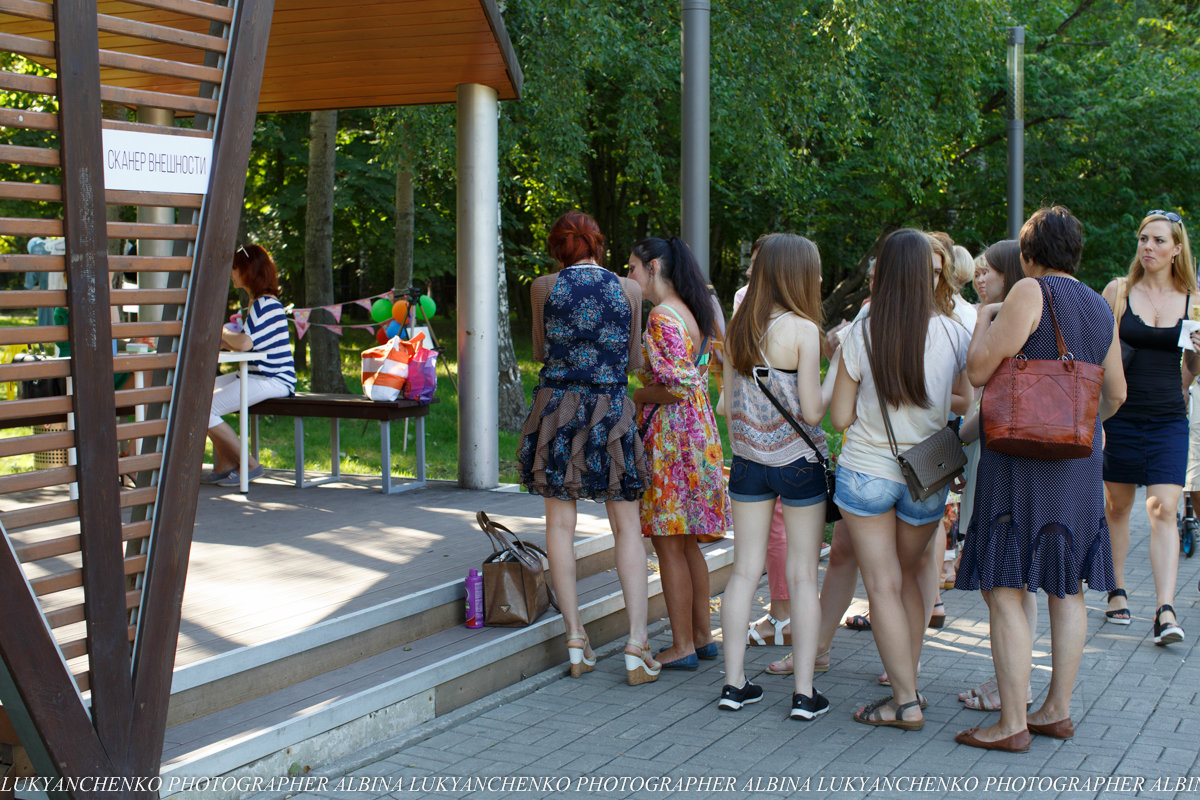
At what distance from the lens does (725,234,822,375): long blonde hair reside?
15.0 feet

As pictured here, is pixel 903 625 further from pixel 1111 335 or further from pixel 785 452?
pixel 1111 335

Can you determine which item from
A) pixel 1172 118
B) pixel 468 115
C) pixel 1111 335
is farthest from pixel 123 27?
pixel 1172 118

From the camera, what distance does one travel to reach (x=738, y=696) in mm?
4727

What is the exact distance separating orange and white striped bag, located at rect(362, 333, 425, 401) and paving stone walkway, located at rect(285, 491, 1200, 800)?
2860 millimetres

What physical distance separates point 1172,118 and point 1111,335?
17785 millimetres

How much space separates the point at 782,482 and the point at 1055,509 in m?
1.04

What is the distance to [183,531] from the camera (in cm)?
365

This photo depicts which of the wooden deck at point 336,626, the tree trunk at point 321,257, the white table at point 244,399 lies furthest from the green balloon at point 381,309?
the tree trunk at point 321,257

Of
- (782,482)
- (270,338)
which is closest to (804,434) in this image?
(782,482)

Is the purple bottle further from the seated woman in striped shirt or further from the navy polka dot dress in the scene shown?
the seated woman in striped shirt

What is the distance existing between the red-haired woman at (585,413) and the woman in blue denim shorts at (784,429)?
0.54m

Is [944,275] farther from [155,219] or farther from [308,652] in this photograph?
[155,219]

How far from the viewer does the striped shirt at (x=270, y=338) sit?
25.1 ft

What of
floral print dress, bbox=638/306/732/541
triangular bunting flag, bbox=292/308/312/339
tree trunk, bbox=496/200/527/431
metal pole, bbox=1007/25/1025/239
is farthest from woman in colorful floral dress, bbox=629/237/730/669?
metal pole, bbox=1007/25/1025/239
